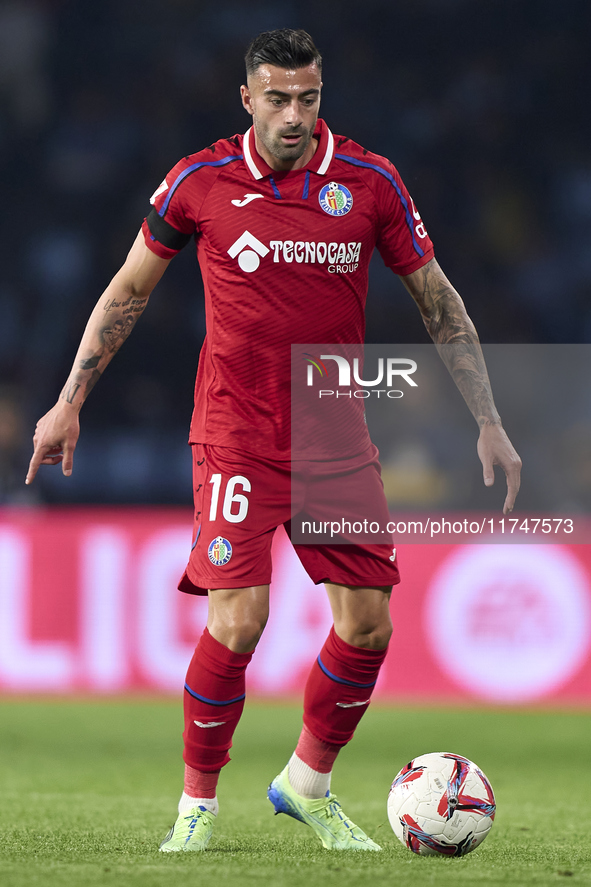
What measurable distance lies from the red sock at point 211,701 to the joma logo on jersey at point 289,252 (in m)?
1.00

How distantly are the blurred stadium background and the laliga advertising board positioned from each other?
0.04 feet

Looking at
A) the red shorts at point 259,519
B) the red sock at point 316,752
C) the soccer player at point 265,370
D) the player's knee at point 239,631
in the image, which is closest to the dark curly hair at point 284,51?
the soccer player at point 265,370

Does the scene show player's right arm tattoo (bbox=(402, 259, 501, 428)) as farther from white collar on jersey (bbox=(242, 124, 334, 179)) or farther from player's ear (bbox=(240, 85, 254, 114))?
player's ear (bbox=(240, 85, 254, 114))

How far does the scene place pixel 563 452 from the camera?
796 cm

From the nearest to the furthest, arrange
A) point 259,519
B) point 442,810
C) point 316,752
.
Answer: point 442,810 < point 259,519 < point 316,752

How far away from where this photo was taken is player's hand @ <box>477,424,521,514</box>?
127 inches

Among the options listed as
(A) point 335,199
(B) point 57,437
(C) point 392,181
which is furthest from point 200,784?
(C) point 392,181

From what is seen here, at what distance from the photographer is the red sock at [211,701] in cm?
304

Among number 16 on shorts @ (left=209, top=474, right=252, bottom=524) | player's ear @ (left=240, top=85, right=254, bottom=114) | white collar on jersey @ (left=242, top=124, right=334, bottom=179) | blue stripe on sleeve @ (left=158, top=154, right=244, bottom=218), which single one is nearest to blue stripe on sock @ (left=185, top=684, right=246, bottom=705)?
number 16 on shorts @ (left=209, top=474, right=252, bottom=524)

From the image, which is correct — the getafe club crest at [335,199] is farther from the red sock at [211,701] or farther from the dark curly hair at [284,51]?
the red sock at [211,701]

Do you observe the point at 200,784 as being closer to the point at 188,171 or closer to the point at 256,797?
the point at 256,797

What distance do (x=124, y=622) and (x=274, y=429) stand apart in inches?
153

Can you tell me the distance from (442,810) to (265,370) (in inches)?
48.6

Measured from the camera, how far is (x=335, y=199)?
3162 millimetres
